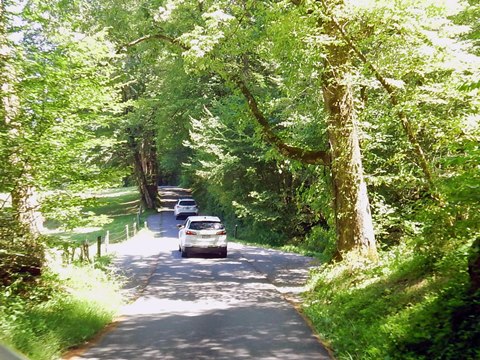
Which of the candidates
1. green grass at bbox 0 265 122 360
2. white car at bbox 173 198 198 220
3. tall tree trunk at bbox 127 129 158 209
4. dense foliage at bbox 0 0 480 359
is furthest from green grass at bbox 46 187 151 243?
dense foliage at bbox 0 0 480 359

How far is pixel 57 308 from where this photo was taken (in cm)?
912

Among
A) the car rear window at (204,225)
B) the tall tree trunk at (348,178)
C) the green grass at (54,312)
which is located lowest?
the green grass at (54,312)

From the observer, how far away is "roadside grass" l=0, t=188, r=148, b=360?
6984 mm

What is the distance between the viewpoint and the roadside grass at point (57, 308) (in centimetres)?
698

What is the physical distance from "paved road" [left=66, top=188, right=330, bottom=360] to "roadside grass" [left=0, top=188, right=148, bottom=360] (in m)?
0.42

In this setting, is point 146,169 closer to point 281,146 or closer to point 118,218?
point 118,218

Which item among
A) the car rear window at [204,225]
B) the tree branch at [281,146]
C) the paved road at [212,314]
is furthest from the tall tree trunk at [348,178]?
the car rear window at [204,225]

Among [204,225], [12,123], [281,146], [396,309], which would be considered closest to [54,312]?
[12,123]

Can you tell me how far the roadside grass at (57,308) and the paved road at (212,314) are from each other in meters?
0.42

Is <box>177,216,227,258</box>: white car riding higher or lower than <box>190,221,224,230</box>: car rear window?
lower

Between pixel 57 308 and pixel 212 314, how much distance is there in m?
3.26

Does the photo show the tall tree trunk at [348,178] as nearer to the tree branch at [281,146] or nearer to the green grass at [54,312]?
the tree branch at [281,146]

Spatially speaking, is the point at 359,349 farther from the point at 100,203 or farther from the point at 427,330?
the point at 100,203

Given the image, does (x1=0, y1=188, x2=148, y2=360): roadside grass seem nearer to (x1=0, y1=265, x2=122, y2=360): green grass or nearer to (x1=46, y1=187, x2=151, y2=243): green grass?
(x1=0, y1=265, x2=122, y2=360): green grass
